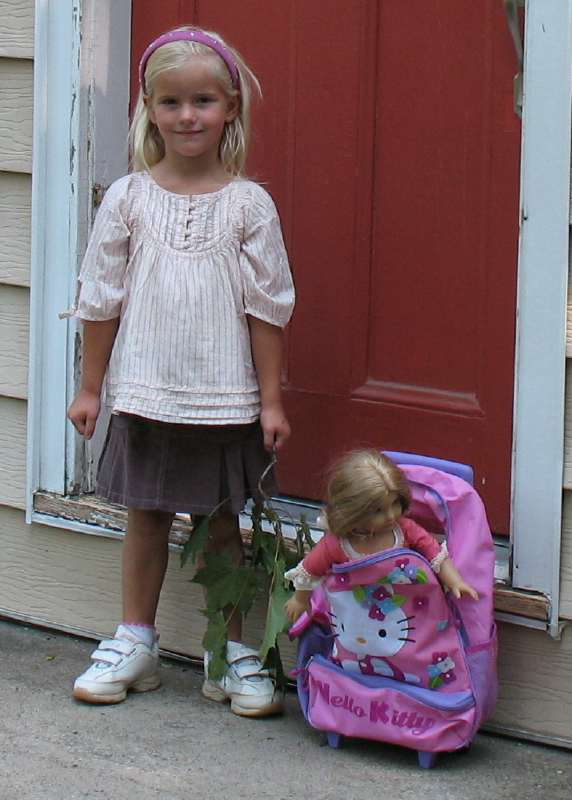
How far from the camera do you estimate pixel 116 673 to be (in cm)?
300

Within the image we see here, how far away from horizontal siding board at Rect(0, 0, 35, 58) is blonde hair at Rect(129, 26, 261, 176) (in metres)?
0.48

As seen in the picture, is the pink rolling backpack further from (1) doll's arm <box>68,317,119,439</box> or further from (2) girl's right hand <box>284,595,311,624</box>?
(1) doll's arm <box>68,317,119,439</box>

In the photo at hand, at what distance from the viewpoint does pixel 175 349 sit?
2818 millimetres

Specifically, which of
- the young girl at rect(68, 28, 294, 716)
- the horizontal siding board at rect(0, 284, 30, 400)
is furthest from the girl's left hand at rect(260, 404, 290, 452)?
the horizontal siding board at rect(0, 284, 30, 400)

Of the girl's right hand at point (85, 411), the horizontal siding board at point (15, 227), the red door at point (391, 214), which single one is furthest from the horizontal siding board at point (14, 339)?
the red door at point (391, 214)

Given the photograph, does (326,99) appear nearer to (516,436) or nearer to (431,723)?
(516,436)

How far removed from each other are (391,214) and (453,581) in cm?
94

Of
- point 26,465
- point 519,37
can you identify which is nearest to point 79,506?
point 26,465

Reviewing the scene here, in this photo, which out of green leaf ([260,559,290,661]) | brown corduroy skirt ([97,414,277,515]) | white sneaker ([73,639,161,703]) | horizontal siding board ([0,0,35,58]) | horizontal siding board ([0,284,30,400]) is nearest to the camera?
green leaf ([260,559,290,661])

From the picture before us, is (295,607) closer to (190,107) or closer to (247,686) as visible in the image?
(247,686)

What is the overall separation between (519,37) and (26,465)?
5.54 ft

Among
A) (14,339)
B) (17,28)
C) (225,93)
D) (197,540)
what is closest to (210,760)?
(197,540)

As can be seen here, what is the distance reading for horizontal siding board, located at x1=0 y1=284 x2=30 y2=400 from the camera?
3.40m

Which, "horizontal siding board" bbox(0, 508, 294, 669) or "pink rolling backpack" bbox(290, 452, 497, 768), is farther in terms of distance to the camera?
"horizontal siding board" bbox(0, 508, 294, 669)
